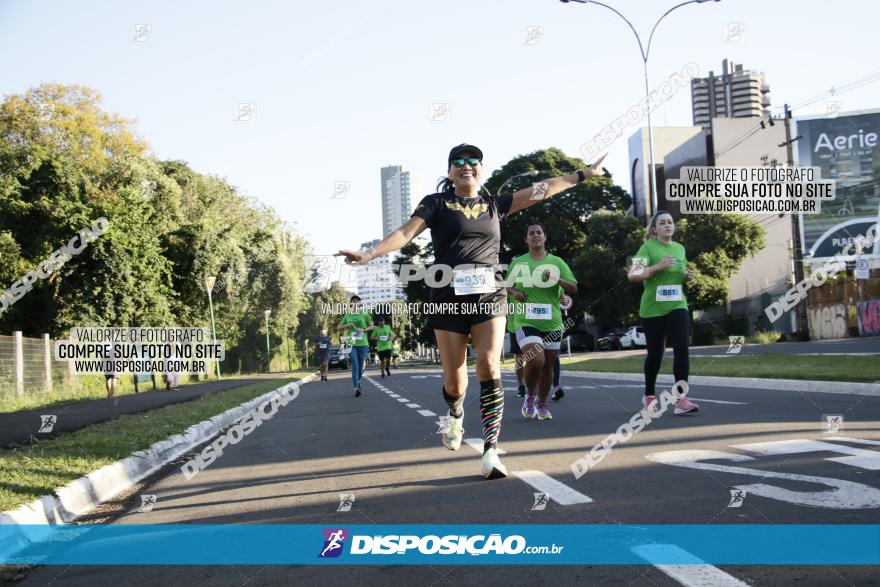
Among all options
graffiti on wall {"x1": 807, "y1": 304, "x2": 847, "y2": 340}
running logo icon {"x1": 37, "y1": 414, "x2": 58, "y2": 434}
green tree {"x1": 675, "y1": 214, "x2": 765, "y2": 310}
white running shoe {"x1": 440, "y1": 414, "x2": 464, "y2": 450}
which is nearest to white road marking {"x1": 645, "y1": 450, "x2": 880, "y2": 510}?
white running shoe {"x1": 440, "y1": 414, "x2": 464, "y2": 450}

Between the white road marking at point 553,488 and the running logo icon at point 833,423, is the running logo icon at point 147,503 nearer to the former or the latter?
the white road marking at point 553,488

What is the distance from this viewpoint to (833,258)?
149ft

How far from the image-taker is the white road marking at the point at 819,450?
5168mm

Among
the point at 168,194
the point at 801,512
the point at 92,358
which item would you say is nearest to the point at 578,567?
the point at 801,512

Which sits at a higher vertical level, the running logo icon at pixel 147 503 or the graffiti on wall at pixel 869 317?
the graffiti on wall at pixel 869 317

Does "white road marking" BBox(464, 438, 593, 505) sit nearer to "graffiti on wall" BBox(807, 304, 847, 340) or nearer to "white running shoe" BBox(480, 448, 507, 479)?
"white running shoe" BBox(480, 448, 507, 479)

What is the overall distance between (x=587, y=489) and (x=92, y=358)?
20083mm

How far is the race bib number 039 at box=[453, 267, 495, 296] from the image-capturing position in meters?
5.52

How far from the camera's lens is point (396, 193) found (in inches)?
3383

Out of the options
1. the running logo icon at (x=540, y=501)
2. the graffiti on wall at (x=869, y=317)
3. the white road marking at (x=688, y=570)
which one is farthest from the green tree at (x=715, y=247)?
the white road marking at (x=688, y=570)

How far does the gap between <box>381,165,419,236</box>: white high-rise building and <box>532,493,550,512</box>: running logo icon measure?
68371mm

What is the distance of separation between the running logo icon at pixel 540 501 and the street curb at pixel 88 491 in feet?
9.41

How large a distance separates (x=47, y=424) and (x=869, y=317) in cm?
3404

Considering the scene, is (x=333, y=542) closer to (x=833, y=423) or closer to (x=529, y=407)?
(x=833, y=423)
